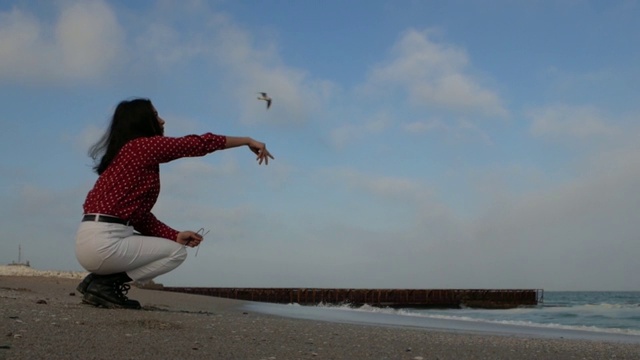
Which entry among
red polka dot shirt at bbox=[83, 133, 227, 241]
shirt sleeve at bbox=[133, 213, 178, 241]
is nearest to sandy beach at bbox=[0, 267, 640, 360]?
shirt sleeve at bbox=[133, 213, 178, 241]

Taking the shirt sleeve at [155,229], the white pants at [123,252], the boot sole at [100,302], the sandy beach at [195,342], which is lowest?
the sandy beach at [195,342]

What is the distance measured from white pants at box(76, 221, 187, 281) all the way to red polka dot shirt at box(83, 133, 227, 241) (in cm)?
13

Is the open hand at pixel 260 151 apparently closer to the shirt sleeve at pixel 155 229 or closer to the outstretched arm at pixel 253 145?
the outstretched arm at pixel 253 145

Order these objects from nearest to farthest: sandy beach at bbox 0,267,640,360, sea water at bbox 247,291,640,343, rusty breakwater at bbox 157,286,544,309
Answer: sandy beach at bbox 0,267,640,360, sea water at bbox 247,291,640,343, rusty breakwater at bbox 157,286,544,309

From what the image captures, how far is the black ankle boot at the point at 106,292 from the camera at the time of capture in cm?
494

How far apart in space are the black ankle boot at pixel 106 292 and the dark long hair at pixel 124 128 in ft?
2.58

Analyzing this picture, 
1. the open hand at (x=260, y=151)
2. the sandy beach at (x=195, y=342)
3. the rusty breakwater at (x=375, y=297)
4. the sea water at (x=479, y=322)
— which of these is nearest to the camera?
the sandy beach at (x=195, y=342)

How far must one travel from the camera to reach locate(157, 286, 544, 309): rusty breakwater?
135ft

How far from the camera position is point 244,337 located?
4.04 m

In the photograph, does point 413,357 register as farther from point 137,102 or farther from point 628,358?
point 137,102

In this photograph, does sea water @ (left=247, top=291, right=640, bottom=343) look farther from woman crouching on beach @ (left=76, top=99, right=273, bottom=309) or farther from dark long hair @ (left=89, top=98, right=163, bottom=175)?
dark long hair @ (left=89, top=98, right=163, bottom=175)

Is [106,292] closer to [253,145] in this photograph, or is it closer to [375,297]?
[253,145]

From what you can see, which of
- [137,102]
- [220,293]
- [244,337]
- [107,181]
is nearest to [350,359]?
[244,337]

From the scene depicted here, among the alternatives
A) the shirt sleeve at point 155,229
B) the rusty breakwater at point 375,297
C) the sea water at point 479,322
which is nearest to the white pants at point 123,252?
the shirt sleeve at point 155,229
